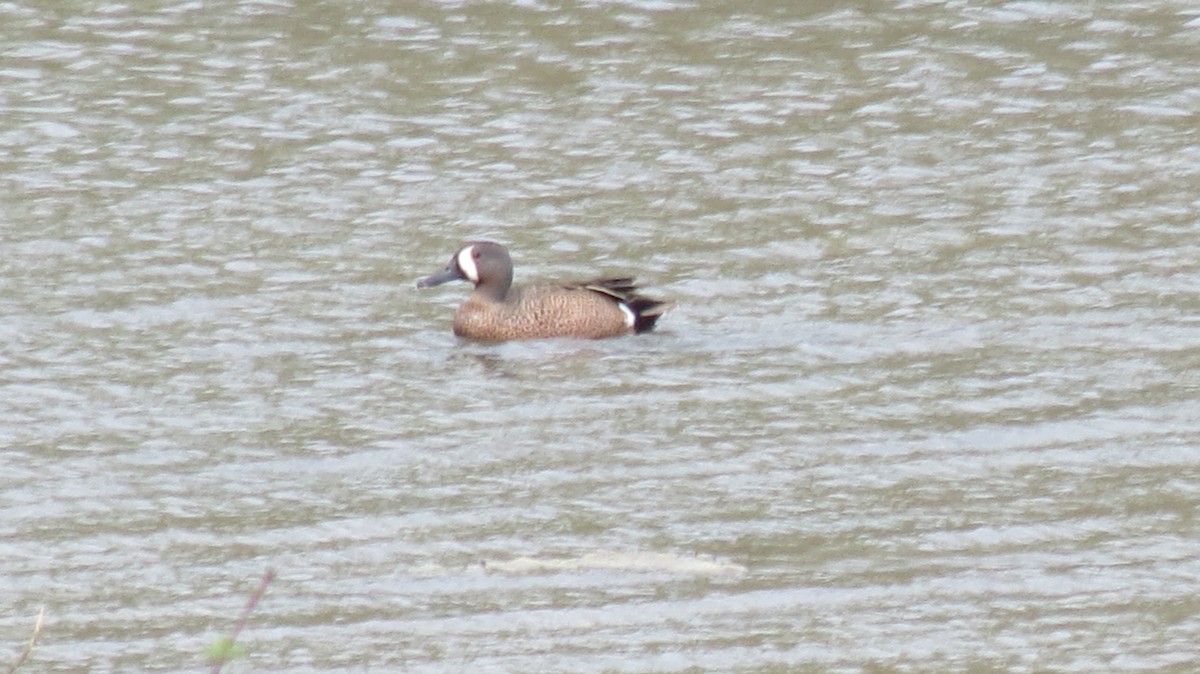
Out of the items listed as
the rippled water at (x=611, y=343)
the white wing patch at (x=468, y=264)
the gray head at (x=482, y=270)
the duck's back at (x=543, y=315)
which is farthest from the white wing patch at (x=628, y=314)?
the white wing patch at (x=468, y=264)

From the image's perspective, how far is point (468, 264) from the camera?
13289 millimetres

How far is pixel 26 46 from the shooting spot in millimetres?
17609

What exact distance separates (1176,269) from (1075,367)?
68.2 inches

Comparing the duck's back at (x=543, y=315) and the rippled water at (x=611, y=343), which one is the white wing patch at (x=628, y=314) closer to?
the duck's back at (x=543, y=315)

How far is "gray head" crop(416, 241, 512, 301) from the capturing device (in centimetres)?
1321

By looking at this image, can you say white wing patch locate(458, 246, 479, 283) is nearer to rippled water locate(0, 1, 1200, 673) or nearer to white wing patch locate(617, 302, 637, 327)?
rippled water locate(0, 1, 1200, 673)

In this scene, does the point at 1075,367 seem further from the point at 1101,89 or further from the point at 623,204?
the point at 1101,89

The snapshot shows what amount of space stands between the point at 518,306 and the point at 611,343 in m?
0.60

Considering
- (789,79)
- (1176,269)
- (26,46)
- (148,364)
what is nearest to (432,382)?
(148,364)

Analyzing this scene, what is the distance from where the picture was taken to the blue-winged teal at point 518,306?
1288 centimetres

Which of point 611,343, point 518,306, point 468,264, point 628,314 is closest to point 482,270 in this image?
point 468,264

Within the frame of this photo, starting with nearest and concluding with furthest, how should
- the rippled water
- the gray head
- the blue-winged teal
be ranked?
the rippled water → the blue-winged teal → the gray head

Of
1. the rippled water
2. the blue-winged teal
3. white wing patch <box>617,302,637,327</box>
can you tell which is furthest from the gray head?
white wing patch <box>617,302,637,327</box>

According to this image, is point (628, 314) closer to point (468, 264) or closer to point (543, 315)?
point (543, 315)
